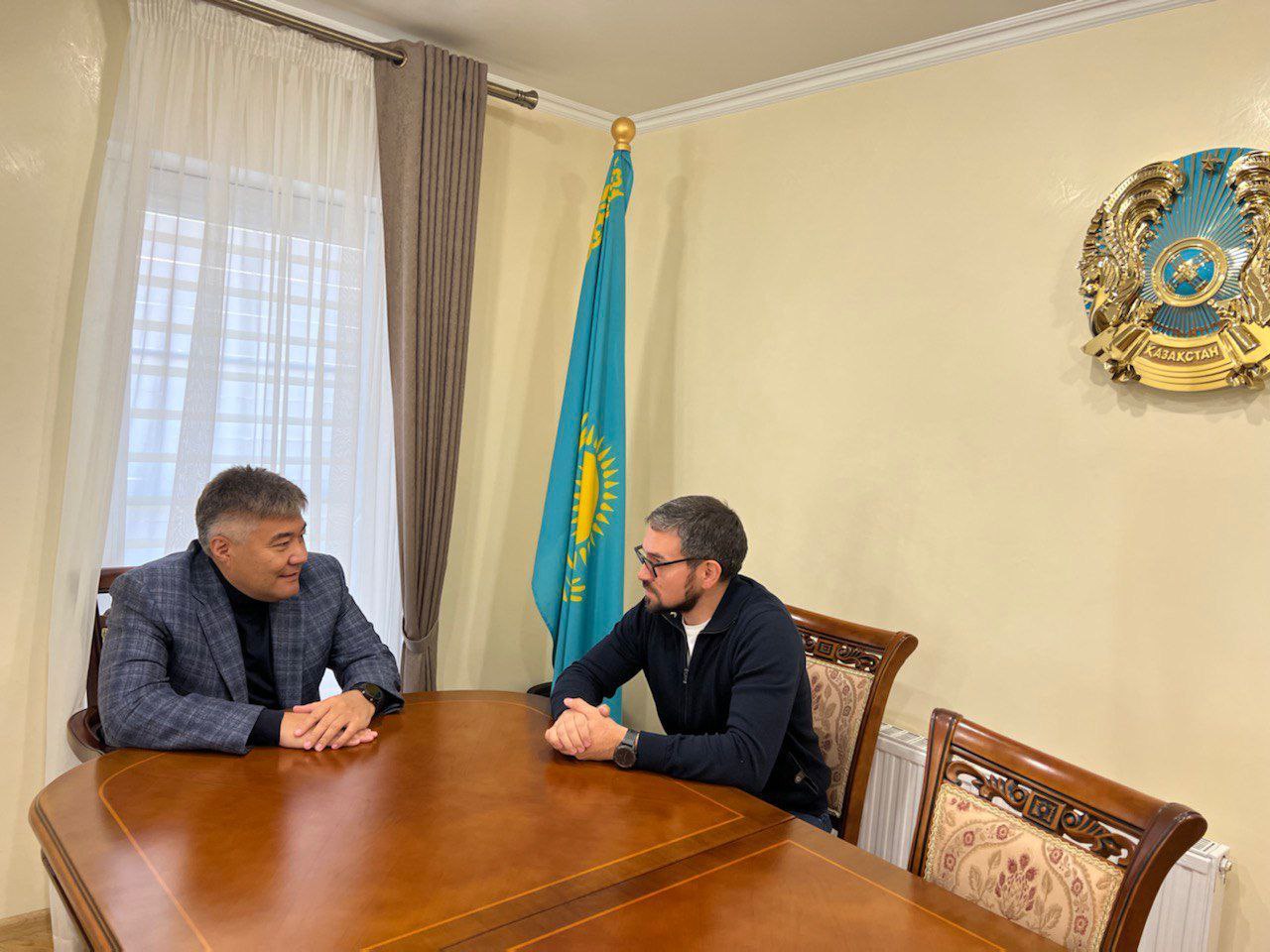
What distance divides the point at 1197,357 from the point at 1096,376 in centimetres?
25

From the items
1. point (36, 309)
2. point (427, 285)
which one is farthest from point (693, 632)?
point (36, 309)

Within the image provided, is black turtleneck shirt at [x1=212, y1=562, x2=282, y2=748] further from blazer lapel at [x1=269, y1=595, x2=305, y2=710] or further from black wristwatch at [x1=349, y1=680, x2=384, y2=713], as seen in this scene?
black wristwatch at [x1=349, y1=680, x2=384, y2=713]

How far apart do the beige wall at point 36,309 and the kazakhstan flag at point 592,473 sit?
1497 millimetres

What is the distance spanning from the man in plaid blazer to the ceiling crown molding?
2.11 meters

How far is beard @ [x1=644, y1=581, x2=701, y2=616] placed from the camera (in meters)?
2.07

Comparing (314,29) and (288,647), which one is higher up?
(314,29)

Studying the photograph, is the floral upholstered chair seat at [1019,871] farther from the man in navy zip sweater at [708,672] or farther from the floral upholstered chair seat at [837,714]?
the floral upholstered chair seat at [837,714]

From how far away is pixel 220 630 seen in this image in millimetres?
2004

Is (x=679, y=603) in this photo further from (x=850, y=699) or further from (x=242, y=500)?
(x=242, y=500)

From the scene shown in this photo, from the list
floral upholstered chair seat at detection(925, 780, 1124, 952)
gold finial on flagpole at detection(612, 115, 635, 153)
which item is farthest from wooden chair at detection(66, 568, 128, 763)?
gold finial on flagpole at detection(612, 115, 635, 153)

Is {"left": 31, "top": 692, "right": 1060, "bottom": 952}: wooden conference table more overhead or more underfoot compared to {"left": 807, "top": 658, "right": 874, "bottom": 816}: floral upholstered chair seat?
more underfoot

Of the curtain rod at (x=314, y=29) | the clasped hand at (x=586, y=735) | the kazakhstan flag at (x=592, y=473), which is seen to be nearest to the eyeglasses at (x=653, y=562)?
the clasped hand at (x=586, y=735)

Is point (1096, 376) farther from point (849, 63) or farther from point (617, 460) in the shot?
point (617, 460)

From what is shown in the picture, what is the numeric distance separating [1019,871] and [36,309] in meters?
2.66
